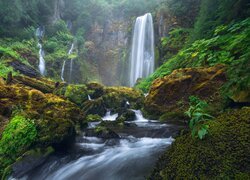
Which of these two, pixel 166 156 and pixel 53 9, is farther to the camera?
pixel 53 9

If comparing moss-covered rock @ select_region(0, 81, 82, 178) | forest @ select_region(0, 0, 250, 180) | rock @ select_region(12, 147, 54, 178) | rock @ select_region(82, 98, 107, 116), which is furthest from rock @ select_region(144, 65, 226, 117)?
rock @ select_region(12, 147, 54, 178)

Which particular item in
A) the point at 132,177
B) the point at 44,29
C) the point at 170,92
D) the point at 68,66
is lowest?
the point at 132,177

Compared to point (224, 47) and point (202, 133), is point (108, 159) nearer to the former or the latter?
point (202, 133)

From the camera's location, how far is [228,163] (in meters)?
2.80

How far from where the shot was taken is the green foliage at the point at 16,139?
5586 mm

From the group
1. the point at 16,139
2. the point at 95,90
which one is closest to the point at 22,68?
the point at 95,90

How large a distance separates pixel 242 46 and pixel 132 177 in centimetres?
713

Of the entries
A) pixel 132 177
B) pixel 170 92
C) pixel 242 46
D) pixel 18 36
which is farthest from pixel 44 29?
pixel 132 177

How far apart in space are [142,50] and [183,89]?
19276mm

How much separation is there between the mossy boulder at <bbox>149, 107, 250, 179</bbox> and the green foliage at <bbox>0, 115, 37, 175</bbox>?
376 centimetres

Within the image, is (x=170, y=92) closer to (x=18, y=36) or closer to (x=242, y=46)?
(x=242, y=46)

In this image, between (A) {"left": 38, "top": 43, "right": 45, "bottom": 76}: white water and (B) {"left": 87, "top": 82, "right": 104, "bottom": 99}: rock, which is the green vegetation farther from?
(A) {"left": 38, "top": 43, "right": 45, "bottom": 76}: white water

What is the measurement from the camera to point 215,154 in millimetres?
2988

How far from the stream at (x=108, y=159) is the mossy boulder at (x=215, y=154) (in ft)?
2.84
